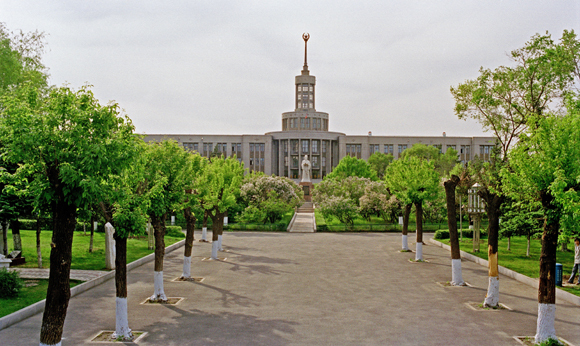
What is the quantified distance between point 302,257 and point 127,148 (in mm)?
15982

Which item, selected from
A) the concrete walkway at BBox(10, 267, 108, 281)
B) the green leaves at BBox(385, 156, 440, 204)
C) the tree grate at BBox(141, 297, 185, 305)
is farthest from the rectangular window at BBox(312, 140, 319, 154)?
the tree grate at BBox(141, 297, 185, 305)

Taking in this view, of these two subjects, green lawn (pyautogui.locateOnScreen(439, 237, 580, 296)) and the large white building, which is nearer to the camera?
green lawn (pyautogui.locateOnScreen(439, 237, 580, 296))

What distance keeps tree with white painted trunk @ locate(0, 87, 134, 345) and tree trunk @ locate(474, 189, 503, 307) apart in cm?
1119

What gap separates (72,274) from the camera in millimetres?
17562

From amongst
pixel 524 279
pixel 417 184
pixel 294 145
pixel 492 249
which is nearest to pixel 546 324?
pixel 492 249

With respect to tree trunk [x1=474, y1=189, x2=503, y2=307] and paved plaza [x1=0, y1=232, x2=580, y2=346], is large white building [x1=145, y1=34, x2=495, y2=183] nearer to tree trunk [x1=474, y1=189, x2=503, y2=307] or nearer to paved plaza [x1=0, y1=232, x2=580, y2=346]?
paved plaza [x1=0, y1=232, x2=580, y2=346]

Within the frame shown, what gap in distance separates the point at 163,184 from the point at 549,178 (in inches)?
432

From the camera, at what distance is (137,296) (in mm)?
14969

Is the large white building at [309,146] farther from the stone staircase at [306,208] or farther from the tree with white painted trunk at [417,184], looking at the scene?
the tree with white painted trunk at [417,184]

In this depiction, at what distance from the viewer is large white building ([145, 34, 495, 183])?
99938mm

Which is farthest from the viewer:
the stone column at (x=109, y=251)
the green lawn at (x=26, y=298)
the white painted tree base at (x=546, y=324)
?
the stone column at (x=109, y=251)

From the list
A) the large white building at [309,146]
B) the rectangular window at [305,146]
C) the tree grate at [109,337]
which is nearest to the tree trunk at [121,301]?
the tree grate at [109,337]

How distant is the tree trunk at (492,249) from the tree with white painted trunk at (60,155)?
11.2 meters

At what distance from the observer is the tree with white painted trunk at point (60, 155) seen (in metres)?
8.47
